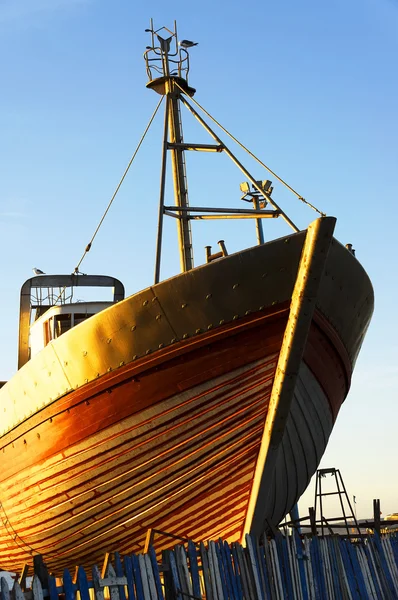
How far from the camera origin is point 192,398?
395 inches

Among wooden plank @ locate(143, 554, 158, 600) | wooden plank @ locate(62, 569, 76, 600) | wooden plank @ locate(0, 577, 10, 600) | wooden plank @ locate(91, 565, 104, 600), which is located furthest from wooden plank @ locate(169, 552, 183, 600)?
wooden plank @ locate(0, 577, 10, 600)

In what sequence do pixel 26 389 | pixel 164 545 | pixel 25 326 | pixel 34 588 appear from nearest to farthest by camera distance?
1. pixel 34 588
2. pixel 164 545
3. pixel 26 389
4. pixel 25 326

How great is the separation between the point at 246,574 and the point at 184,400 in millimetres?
2215

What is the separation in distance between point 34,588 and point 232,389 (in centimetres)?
355

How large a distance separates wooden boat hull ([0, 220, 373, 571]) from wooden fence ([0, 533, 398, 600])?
0.74 metres

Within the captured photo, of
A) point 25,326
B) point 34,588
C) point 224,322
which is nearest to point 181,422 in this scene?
point 224,322

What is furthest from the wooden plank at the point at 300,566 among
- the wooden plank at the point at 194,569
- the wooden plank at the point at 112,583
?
the wooden plank at the point at 112,583

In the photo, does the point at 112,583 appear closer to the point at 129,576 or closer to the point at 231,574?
the point at 129,576

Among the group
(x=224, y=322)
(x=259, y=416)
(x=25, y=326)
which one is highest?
(x=25, y=326)

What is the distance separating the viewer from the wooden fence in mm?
8023

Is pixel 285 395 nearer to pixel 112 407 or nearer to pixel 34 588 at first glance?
pixel 112 407

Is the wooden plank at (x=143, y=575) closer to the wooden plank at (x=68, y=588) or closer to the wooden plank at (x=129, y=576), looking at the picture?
the wooden plank at (x=129, y=576)

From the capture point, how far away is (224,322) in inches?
388

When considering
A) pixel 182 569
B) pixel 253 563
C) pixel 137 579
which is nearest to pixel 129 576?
pixel 137 579
